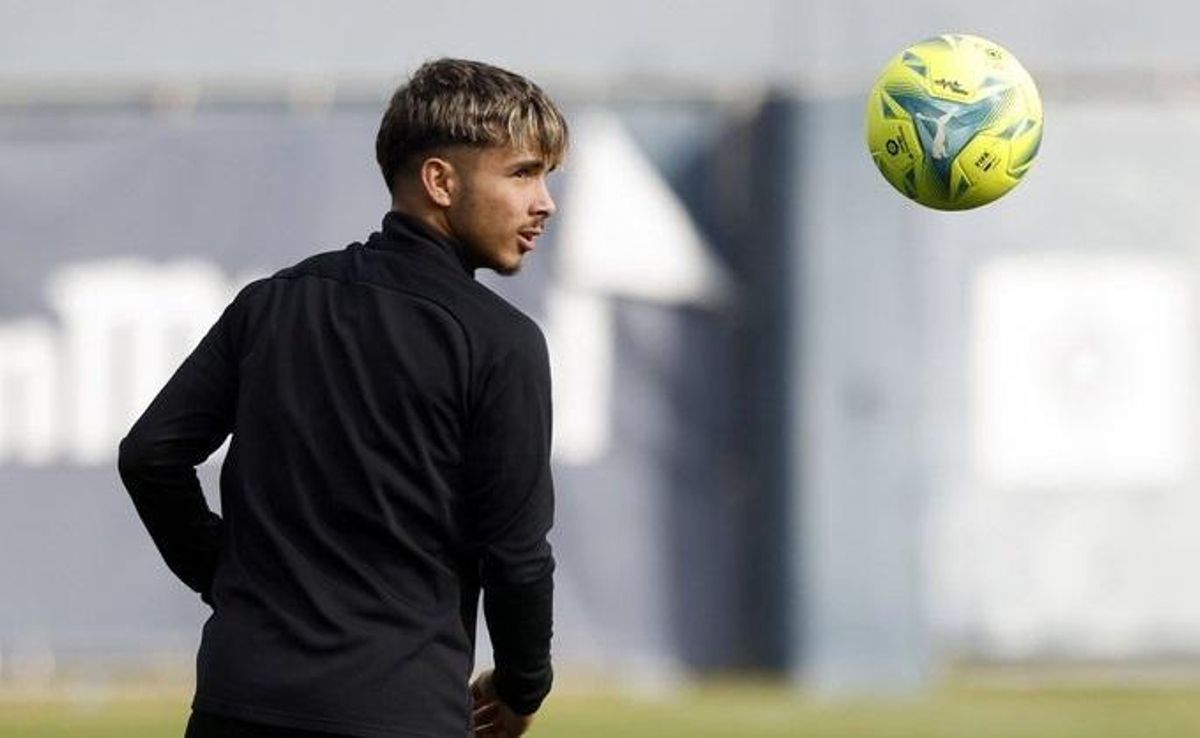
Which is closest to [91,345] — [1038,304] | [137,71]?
[137,71]

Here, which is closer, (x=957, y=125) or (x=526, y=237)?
(x=526, y=237)

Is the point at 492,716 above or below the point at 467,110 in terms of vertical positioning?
below

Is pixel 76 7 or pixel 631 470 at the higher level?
pixel 76 7

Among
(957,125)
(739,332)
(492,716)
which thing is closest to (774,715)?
(739,332)

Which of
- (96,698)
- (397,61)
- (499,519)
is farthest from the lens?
(397,61)

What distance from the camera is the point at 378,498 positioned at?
4.18 meters

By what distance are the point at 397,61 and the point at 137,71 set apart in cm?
152

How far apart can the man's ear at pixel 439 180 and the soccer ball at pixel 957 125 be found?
2.24m

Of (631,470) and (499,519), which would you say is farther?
(631,470)

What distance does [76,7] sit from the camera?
15195 millimetres

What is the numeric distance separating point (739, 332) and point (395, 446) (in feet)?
35.9

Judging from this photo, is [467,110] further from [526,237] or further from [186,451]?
[186,451]

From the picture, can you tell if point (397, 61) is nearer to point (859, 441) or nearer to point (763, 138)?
point (763, 138)

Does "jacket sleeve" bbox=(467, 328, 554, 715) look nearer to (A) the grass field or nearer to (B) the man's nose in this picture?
(B) the man's nose
